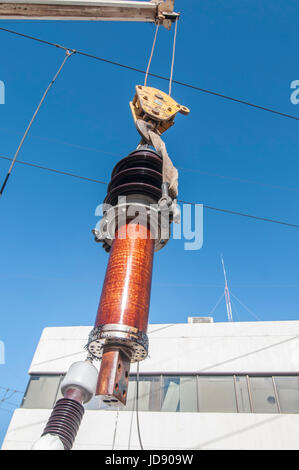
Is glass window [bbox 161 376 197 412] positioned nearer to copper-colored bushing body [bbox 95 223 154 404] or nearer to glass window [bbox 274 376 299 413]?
glass window [bbox 274 376 299 413]

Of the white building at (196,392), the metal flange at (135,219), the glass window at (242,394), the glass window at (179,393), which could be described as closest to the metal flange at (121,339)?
the metal flange at (135,219)

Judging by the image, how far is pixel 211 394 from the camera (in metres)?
13.8

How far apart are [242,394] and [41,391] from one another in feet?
30.7

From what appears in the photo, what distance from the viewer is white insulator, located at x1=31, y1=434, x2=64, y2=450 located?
2.76m

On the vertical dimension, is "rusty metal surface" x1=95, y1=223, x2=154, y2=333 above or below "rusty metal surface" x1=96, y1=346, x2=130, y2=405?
above

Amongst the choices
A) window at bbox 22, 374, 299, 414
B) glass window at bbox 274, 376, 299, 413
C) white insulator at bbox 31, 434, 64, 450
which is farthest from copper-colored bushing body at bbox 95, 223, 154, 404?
glass window at bbox 274, 376, 299, 413

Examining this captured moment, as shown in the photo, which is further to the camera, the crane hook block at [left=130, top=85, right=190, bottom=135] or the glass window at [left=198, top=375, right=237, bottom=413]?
the glass window at [left=198, top=375, right=237, bottom=413]

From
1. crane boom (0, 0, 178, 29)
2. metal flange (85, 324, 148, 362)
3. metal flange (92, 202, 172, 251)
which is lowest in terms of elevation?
metal flange (85, 324, 148, 362)

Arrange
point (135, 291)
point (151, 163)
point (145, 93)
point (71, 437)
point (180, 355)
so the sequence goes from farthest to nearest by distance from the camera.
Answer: point (180, 355) → point (145, 93) → point (151, 163) → point (135, 291) → point (71, 437)

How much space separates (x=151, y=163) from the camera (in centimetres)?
522
